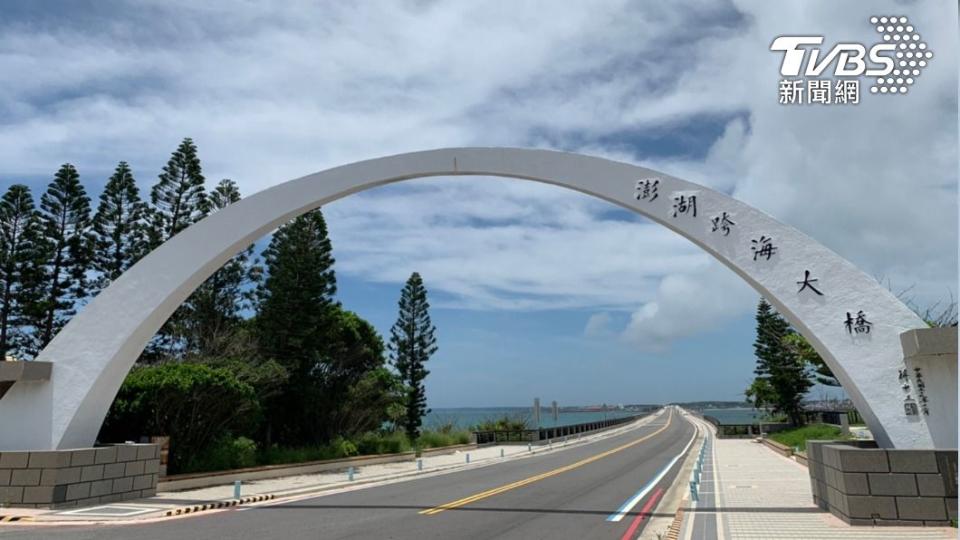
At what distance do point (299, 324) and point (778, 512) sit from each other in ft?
57.1

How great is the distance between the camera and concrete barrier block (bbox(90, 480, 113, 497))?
12.0m

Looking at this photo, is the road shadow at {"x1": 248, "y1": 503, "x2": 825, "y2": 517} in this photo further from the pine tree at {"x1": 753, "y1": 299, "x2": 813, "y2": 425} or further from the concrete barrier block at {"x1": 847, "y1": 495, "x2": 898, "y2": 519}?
the pine tree at {"x1": 753, "y1": 299, "x2": 813, "y2": 425}

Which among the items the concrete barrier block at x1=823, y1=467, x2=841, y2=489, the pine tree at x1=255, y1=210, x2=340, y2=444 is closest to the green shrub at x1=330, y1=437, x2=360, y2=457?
the pine tree at x1=255, y1=210, x2=340, y2=444

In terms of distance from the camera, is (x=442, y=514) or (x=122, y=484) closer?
(x=442, y=514)

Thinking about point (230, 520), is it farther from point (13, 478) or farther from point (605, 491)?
point (605, 491)

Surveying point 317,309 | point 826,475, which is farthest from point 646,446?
point 826,475

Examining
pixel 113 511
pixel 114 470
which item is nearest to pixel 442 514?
pixel 113 511

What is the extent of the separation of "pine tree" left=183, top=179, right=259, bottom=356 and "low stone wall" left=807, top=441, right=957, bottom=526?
62.7 feet

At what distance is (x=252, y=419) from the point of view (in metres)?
19.0

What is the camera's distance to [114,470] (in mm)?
12523

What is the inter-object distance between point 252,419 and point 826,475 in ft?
49.8

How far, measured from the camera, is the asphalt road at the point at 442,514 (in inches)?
366

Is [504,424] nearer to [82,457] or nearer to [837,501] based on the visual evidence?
[82,457]

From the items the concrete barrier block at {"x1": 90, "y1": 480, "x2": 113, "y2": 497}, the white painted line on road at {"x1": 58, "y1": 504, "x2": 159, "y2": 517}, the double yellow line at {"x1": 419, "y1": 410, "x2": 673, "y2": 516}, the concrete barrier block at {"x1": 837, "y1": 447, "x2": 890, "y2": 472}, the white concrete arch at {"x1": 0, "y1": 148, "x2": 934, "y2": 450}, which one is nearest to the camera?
the concrete barrier block at {"x1": 837, "y1": 447, "x2": 890, "y2": 472}
